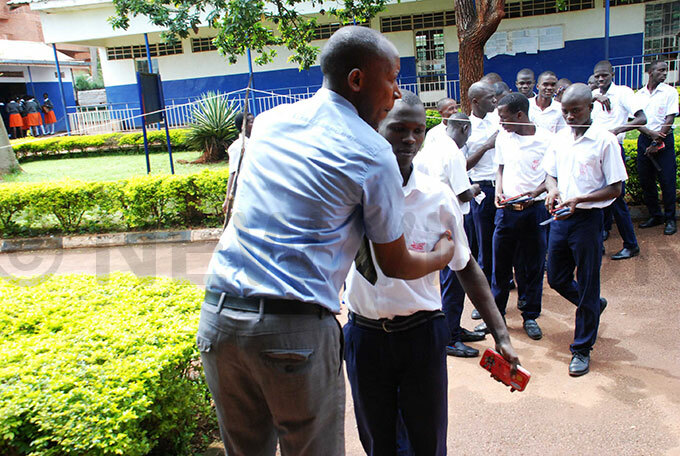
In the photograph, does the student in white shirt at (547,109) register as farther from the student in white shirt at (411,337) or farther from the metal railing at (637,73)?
the metal railing at (637,73)

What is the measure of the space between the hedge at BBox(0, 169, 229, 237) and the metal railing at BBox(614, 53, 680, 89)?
42.1 ft

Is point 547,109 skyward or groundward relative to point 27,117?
groundward

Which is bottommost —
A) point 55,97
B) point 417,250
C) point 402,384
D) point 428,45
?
point 402,384

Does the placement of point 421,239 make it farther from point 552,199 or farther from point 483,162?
point 483,162

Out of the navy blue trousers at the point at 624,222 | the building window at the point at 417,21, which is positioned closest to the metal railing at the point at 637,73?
the building window at the point at 417,21

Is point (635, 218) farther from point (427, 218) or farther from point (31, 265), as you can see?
point (31, 265)

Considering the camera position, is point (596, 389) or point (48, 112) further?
point (48, 112)

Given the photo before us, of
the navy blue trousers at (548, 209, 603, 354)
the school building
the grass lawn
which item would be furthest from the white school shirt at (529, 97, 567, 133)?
the school building

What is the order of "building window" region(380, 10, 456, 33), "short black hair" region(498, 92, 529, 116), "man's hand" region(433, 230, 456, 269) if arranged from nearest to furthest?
1. "man's hand" region(433, 230, 456, 269)
2. "short black hair" region(498, 92, 529, 116)
3. "building window" region(380, 10, 456, 33)

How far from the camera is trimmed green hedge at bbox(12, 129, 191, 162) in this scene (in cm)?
1841

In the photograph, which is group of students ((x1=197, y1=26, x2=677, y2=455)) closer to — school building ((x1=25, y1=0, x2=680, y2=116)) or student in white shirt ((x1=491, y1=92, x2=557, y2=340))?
student in white shirt ((x1=491, y1=92, x2=557, y2=340))

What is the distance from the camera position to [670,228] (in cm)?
705

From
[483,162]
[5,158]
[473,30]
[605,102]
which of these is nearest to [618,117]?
[605,102]

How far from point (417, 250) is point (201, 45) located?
778 inches
